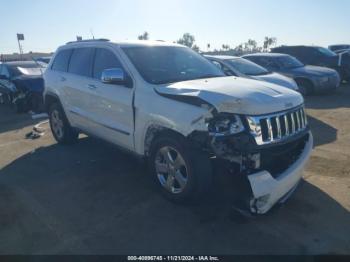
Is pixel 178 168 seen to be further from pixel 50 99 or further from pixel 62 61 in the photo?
pixel 50 99

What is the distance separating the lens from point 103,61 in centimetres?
515

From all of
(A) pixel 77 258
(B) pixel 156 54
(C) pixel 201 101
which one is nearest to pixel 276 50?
(B) pixel 156 54

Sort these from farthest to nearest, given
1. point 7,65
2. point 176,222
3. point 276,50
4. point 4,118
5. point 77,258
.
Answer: point 276,50
point 7,65
point 4,118
point 176,222
point 77,258

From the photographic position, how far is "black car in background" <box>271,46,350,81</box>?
1475 cm

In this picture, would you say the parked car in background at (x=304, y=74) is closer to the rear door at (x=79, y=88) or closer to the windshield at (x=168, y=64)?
the windshield at (x=168, y=64)

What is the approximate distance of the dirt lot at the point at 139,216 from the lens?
3.34 meters

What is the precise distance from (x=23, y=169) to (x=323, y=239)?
15.0 feet

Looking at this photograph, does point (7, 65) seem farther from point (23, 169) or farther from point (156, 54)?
point (156, 54)

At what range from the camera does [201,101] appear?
3.60m

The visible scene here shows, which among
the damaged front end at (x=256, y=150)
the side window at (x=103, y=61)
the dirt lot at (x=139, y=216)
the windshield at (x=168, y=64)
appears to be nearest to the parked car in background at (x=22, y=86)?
the dirt lot at (x=139, y=216)

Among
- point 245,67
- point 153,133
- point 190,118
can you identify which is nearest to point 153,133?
point 153,133

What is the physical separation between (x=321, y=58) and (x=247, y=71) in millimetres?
7499

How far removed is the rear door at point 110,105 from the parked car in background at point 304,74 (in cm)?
810

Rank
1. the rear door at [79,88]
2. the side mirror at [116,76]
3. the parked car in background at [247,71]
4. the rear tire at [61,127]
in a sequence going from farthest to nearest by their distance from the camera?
1. the parked car in background at [247,71]
2. the rear tire at [61,127]
3. the rear door at [79,88]
4. the side mirror at [116,76]
